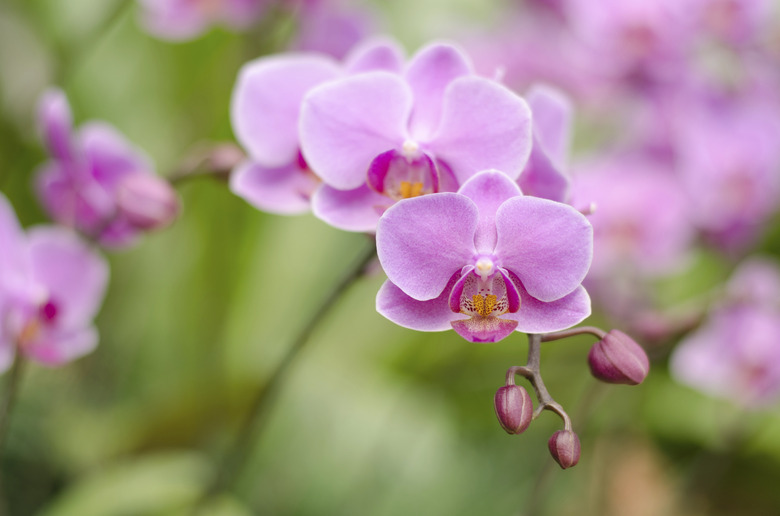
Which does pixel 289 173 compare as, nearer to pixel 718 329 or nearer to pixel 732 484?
pixel 718 329

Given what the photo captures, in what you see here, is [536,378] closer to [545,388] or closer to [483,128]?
[545,388]

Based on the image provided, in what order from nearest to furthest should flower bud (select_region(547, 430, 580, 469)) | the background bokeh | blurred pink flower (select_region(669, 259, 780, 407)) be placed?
flower bud (select_region(547, 430, 580, 469)), blurred pink flower (select_region(669, 259, 780, 407)), the background bokeh

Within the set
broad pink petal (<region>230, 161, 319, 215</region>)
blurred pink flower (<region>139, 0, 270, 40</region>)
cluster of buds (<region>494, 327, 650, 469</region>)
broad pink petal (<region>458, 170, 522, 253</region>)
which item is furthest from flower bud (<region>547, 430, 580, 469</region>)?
→ blurred pink flower (<region>139, 0, 270, 40</region>)

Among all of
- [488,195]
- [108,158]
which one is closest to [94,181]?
[108,158]

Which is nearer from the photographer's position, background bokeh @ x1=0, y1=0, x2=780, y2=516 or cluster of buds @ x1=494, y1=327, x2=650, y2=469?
cluster of buds @ x1=494, y1=327, x2=650, y2=469

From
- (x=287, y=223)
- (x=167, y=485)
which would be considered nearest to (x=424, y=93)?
(x=167, y=485)

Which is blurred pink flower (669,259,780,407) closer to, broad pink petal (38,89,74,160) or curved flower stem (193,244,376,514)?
curved flower stem (193,244,376,514)

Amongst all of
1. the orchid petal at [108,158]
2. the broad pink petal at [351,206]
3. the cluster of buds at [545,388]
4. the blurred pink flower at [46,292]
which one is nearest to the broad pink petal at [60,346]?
the blurred pink flower at [46,292]
